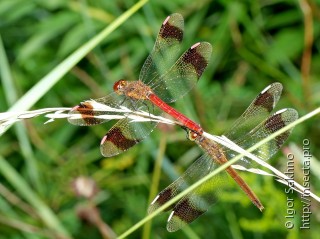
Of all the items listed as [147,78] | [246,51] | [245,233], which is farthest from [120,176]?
[147,78]

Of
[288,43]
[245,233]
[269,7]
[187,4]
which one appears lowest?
[245,233]

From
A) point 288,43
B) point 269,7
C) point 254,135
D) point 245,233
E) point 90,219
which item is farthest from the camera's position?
point 269,7

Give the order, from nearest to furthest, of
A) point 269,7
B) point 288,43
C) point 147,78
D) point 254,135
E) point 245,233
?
point 254,135 → point 147,78 → point 245,233 → point 288,43 → point 269,7

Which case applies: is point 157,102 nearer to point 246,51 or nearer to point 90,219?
point 90,219

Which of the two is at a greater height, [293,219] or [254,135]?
[254,135]

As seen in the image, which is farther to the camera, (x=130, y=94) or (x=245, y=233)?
(x=245, y=233)

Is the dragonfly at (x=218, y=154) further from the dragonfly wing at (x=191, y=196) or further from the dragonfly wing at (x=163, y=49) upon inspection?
the dragonfly wing at (x=163, y=49)

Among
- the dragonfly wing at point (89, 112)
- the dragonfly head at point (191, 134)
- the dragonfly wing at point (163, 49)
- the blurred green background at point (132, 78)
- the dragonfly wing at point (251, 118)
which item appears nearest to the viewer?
the dragonfly wing at point (89, 112)

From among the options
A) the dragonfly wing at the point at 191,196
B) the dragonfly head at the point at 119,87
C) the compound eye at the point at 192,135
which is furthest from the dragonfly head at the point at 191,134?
the dragonfly head at the point at 119,87
